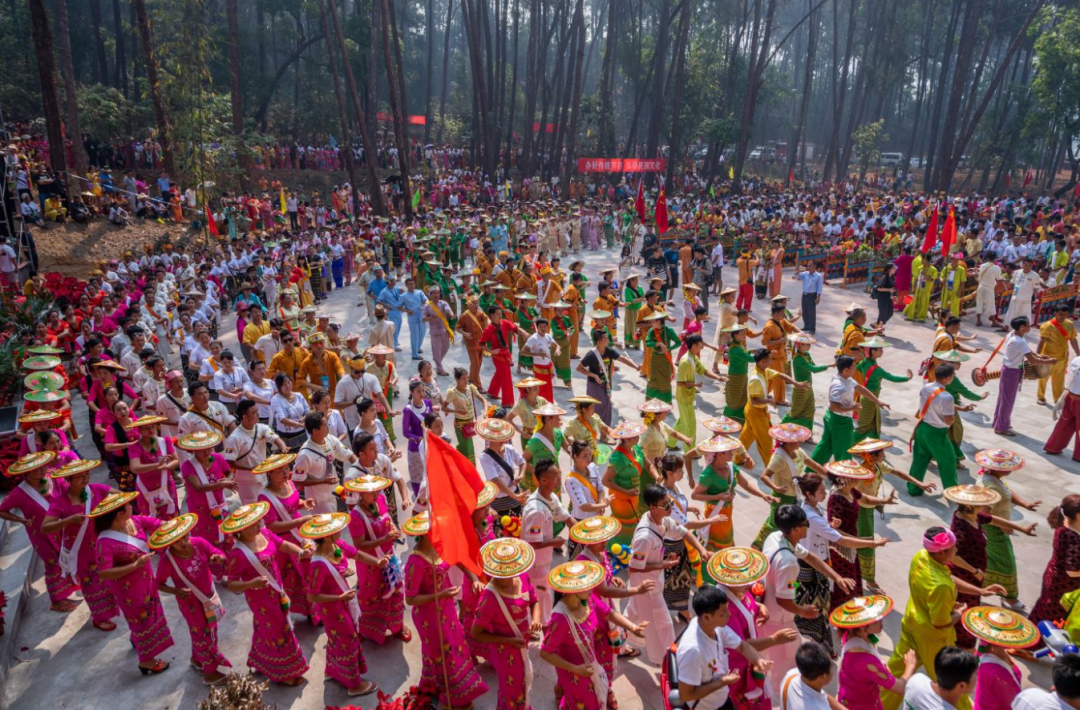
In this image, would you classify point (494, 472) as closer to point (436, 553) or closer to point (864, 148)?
point (436, 553)

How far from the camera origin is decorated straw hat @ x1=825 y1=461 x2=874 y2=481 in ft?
17.2

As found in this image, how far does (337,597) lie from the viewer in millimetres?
4656

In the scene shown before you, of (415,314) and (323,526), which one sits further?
(415,314)

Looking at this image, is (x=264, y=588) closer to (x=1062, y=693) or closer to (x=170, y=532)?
(x=170, y=532)

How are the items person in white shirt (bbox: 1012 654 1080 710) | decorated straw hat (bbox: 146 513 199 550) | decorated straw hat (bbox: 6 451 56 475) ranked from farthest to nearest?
1. decorated straw hat (bbox: 6 451 56 475)
2. decorated straw hat (bbox: 146 513 199 550)
3. person in white shirt (bbox: 1012 654 1080 710)

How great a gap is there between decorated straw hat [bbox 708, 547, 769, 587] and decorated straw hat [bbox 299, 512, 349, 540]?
2411 mm

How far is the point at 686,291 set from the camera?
1201 cm

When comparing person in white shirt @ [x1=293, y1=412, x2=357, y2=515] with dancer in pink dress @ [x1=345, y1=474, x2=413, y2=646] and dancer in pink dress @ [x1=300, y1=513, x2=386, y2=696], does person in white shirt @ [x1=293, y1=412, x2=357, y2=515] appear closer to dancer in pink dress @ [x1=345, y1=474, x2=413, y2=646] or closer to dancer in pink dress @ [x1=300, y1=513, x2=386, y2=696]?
dancer in pink dress @ [x1=345, y1=474, x2=413, y2=646]

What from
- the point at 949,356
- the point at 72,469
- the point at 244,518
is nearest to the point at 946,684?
the point at 244,518

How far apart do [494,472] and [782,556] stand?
8.12ft

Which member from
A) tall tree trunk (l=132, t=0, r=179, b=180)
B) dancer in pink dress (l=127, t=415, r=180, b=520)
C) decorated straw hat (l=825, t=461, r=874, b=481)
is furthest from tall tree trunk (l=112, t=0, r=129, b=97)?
decorated straw hat (l=825, t=461, r=874, b=481)

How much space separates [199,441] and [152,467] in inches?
30.6

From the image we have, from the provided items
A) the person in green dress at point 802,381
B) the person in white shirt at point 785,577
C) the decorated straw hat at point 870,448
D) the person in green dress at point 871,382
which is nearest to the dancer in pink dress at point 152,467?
the person in white shirt at point 785,577

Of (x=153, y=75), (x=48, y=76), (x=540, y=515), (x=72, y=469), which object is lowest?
(x=540, y=515)
